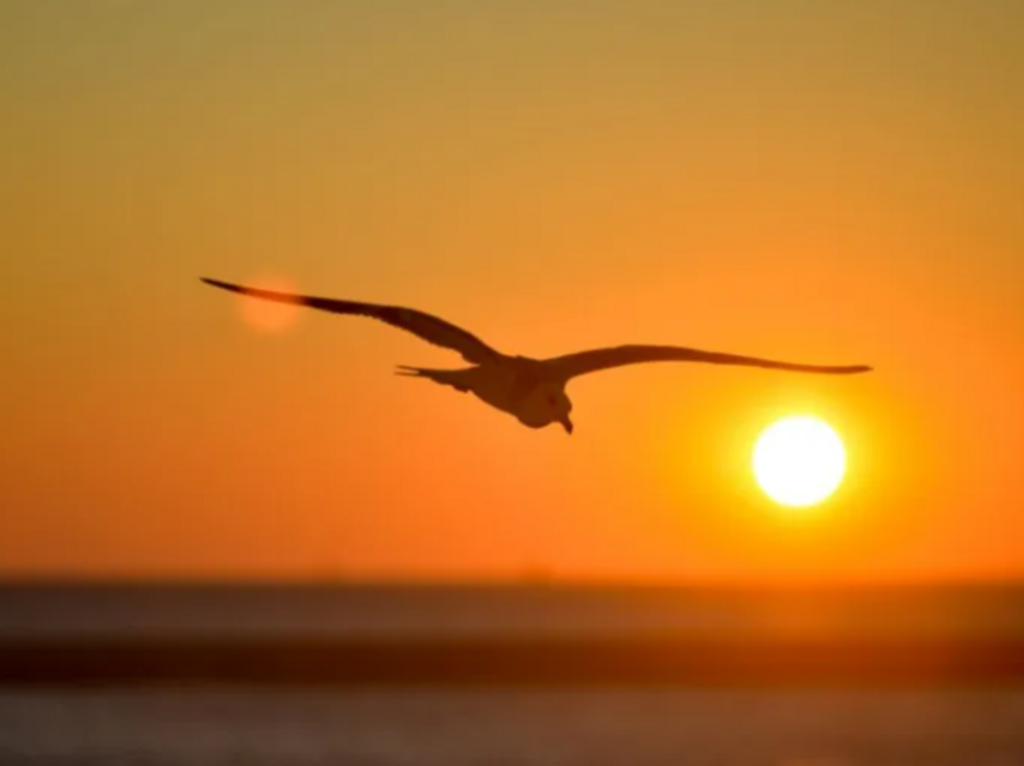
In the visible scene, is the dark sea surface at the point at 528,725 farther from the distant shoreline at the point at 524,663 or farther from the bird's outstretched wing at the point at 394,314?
the bird's outstretched wing at the point at 394,314

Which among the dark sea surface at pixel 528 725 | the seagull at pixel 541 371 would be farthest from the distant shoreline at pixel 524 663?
the seagull at pixel 541 371

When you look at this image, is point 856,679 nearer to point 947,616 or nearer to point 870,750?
point 870,750

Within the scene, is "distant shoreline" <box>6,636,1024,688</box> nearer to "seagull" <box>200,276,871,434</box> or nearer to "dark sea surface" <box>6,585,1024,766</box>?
"dark sea surface" <box>6,585,1024,766</box>

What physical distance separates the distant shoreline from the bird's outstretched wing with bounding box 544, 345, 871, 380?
22727mm

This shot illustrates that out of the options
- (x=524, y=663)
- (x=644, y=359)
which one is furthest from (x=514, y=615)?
(x=644, y=359)

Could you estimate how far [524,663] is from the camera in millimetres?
50375

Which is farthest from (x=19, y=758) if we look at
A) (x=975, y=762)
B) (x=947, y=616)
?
(x=947, y=616)

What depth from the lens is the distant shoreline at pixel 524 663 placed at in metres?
46.3

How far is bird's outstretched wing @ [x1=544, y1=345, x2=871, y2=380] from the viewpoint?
22.4 metres

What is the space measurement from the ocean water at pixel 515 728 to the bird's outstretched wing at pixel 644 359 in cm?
1013

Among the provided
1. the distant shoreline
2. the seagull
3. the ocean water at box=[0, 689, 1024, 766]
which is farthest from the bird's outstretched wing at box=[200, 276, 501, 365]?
the distant shoreline

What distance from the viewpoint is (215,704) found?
4206 cm

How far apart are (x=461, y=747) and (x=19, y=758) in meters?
6.49

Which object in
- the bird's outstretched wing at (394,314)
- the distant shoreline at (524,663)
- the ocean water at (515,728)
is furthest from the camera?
the distant shoreline at (524,663)
